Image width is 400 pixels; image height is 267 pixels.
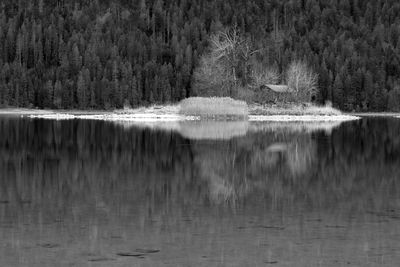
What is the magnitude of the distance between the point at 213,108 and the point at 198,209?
6105 centimetres

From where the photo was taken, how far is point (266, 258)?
12.4 metres

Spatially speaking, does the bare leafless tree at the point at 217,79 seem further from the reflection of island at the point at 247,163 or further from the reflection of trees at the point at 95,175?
the reflection of trees at the point at 95,175

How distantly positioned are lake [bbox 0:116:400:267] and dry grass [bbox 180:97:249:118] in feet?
147

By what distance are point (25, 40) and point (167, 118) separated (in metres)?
117

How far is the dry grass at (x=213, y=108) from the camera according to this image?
7750cm

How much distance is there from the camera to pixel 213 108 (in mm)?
78000

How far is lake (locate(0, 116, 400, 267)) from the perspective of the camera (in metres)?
12.7

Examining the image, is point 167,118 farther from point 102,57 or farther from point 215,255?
point 102,57

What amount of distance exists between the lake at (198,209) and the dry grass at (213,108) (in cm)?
4474

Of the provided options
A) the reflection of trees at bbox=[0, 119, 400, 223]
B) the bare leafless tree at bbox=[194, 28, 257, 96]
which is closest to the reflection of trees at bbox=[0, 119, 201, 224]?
the reflection of trees at bbox=[0, 119, 400, 223]

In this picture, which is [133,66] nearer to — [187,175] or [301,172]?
[301,172]

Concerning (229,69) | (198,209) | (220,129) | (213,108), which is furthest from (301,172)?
(229,69)

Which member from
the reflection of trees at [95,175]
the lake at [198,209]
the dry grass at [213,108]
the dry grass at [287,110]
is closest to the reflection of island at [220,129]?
the reflection of trees at [95,175]

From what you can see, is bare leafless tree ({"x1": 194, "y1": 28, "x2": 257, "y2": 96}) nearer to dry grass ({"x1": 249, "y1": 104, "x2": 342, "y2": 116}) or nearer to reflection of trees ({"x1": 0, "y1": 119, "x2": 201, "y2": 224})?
dry grass ({"x1": 249, "y1": 104, "x2": 342, "y2": 116})
